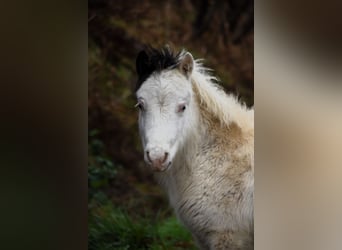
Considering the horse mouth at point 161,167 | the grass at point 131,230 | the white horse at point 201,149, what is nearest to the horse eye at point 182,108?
the white horse at point 201,149

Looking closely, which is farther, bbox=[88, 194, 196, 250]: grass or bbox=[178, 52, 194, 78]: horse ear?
bbox=[88, 194, 196, 250]: grass

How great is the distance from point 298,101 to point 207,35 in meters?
0.65

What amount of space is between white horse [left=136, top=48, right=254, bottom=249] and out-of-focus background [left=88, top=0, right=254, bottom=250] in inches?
2.9

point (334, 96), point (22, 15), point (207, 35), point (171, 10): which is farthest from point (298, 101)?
point (22, 15)

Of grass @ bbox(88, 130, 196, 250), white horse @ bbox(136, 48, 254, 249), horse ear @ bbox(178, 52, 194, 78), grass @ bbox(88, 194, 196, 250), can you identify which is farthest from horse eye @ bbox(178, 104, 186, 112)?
grass @ bbox(88, 194, 196, 250)

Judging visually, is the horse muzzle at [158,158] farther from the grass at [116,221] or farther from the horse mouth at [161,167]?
the grass at [116,221]

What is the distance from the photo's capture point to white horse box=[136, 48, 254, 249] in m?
2.97

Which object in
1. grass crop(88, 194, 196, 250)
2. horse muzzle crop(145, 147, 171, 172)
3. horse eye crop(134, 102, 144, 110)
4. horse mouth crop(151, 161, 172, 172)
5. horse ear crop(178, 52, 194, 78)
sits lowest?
grass crop(88, 194, 196, 250)

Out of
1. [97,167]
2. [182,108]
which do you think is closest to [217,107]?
→ [182,108]

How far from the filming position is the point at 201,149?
3.07 meters

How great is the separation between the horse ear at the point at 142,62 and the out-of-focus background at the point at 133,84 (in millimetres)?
32

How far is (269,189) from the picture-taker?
3098mm

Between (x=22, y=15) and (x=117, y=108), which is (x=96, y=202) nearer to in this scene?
(x=117, y=108)

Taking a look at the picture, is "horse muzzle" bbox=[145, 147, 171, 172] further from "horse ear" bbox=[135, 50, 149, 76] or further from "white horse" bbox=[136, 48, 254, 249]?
"horse ear" bbox=[135, 50, 149, 76]
